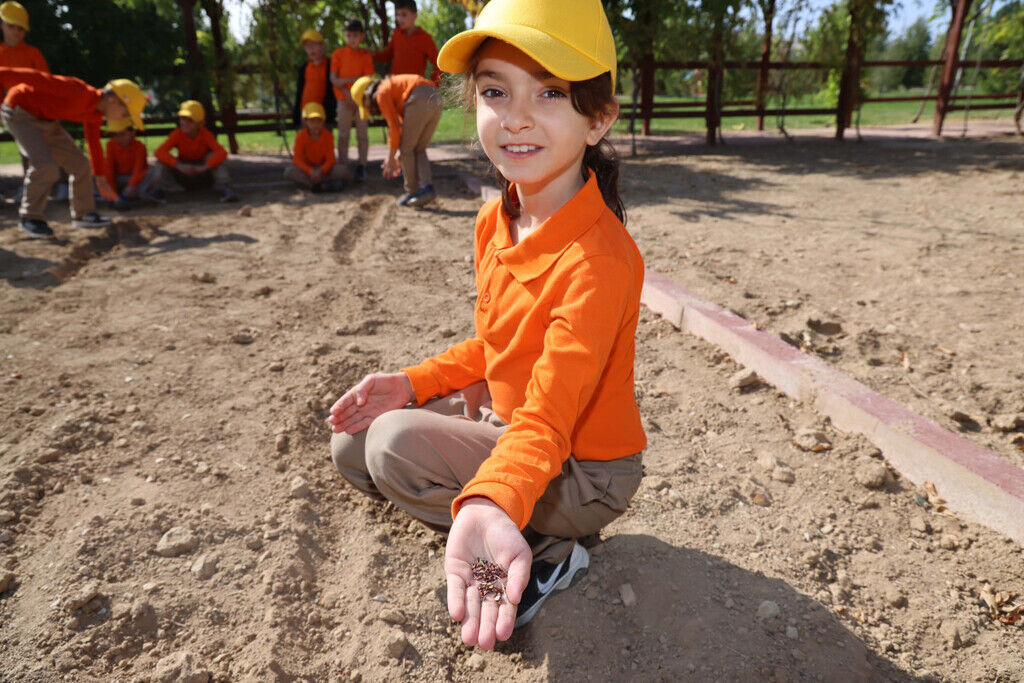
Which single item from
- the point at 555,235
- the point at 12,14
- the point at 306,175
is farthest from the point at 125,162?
the point at 555,235

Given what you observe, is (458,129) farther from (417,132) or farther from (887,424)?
(887,424)

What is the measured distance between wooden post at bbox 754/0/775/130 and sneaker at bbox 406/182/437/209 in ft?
21.0

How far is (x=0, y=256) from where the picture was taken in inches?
189

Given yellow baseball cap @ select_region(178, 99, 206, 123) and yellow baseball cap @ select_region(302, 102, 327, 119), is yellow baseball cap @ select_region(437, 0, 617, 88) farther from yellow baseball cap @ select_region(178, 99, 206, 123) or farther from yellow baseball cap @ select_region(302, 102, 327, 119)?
yellow baseball cap @ select_region(178, 99, 206, 123)

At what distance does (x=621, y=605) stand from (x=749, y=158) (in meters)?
8.51

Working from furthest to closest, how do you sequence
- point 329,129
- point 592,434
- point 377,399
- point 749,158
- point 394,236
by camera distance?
1. point 749,158
2. point 329,129
3. point 394,236
4. point 377,399
5. point 592,434

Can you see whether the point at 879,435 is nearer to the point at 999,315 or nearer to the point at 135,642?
the point at 999,315

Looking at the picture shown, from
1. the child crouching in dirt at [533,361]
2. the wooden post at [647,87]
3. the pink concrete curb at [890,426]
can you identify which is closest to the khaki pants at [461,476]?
the child crouching in dirt at [533,361]

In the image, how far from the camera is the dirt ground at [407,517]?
5.36 ft

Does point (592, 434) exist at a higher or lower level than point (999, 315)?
higher

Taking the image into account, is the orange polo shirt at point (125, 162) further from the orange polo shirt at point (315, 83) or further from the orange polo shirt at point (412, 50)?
the orange polo shirt at point (412, 50)

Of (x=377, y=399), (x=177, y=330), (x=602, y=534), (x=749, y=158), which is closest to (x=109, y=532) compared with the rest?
(x=377, y=399)

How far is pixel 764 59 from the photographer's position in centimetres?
1089

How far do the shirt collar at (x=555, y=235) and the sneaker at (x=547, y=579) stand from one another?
0.74m
